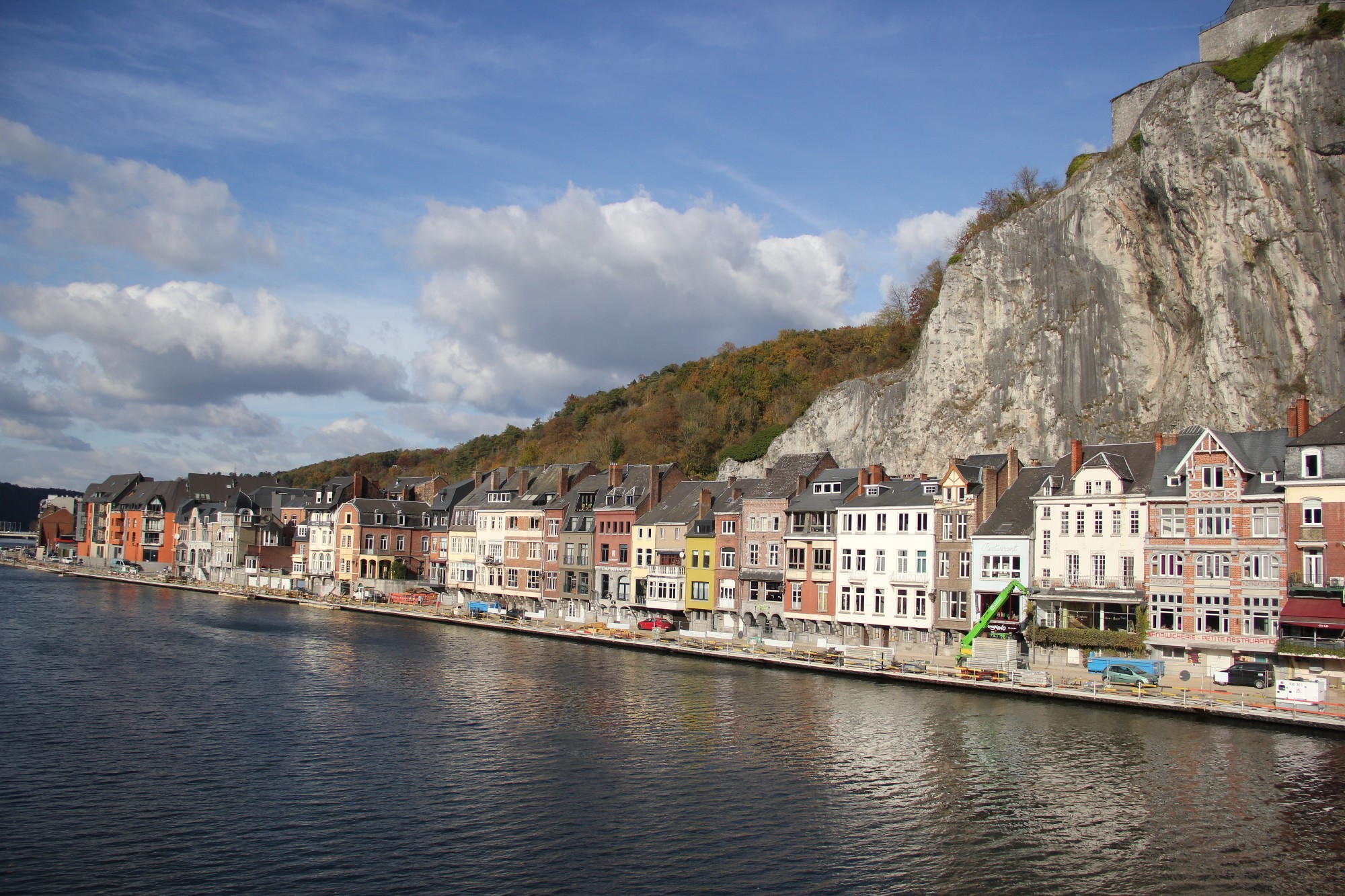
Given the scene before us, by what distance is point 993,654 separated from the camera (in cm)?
5250

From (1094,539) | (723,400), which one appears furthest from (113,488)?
(1094,539)

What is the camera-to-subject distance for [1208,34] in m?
71.1

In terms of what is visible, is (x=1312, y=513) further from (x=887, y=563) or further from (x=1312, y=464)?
(x=887, y=563)

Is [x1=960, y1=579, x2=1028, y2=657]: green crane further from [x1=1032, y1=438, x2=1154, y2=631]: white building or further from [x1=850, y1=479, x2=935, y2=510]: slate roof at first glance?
[x1=850, y1=479, x2=935, y2=510]: slate roof

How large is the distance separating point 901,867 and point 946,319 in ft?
200

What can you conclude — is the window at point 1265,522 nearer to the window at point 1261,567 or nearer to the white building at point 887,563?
the window at point 1261,567

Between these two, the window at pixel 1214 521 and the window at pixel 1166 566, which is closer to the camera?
the window at pixel 1214 521

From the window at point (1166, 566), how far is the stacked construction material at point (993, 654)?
738cm

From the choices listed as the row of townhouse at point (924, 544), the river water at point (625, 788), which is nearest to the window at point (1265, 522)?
the row of townhouse at point (924, 544)

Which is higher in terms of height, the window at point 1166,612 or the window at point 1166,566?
the window at point 1166,566

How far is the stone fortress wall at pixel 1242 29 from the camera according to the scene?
66.6m

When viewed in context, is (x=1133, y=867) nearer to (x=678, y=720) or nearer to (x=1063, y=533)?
(x=678, y=720)

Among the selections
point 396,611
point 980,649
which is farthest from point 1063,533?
point 396,611

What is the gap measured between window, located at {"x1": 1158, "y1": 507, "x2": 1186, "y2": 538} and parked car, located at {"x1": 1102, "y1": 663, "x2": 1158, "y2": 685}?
661 cm
